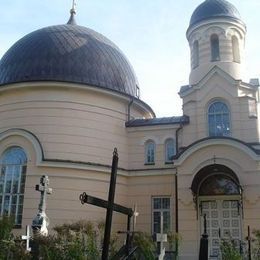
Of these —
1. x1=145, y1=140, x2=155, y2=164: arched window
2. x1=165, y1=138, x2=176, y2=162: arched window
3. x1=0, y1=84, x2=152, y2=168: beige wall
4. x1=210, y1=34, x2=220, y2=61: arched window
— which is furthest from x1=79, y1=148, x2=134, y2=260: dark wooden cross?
x1=210, y1=34, x2=220, y2=61: arched window

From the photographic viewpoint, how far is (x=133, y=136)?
19.8 m

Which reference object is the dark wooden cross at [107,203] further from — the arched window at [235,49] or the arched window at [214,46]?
the arched window at [235,49]

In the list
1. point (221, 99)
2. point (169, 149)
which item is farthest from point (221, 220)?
point (221, 99)

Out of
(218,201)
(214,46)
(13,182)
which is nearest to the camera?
(218,201)

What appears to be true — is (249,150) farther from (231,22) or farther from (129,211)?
(129,211)

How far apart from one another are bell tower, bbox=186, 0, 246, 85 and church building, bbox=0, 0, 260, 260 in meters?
0.05

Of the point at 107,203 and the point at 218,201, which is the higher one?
the point at 218,201

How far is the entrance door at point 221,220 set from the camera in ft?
53.8

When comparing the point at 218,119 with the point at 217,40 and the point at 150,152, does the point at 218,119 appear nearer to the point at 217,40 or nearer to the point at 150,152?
the point at 150,152

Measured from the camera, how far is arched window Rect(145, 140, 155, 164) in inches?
758

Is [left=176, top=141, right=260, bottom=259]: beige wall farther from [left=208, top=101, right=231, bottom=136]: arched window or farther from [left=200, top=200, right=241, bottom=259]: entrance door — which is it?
[left=208, top=101, right=231, bottom=136]: arched window

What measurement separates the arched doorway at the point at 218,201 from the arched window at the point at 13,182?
23.4ft

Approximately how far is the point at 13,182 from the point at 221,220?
28.7ft

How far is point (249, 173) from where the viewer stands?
16344mm
